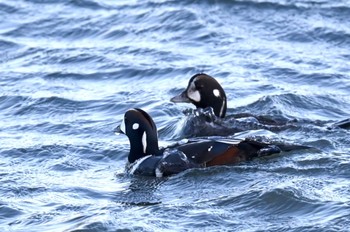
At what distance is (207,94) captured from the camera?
49.0 feet

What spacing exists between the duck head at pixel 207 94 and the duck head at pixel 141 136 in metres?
1.88

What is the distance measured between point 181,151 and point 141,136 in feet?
1.87

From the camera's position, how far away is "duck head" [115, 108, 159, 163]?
42.8 feet

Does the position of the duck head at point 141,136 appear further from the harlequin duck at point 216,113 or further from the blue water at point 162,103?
the harlequin duck at point 216,113

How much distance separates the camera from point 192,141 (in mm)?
12930

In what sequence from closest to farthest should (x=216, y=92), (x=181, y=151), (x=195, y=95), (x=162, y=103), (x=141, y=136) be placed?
1. (x=181, y=151)
2. (x=141, y=136)
3. (x=216, y=92)
4. (x=195, y=95)
5. (x=162, y=103)

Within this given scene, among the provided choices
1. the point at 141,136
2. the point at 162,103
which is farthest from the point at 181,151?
the point at 162,103

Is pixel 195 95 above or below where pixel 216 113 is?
above

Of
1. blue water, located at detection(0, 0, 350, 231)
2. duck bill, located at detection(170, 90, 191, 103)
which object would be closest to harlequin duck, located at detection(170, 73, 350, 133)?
duck bill, located at detection(170, 90, 191, 103)

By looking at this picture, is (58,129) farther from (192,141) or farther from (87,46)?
(87,46)

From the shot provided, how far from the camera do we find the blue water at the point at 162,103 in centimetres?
1144

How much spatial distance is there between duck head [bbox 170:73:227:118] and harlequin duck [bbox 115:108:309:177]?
75.1 inches

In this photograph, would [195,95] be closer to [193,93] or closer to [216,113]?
[193,93]

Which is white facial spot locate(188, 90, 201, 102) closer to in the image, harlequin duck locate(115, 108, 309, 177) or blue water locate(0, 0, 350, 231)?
blue water locate(0, 0, 350, 231)
